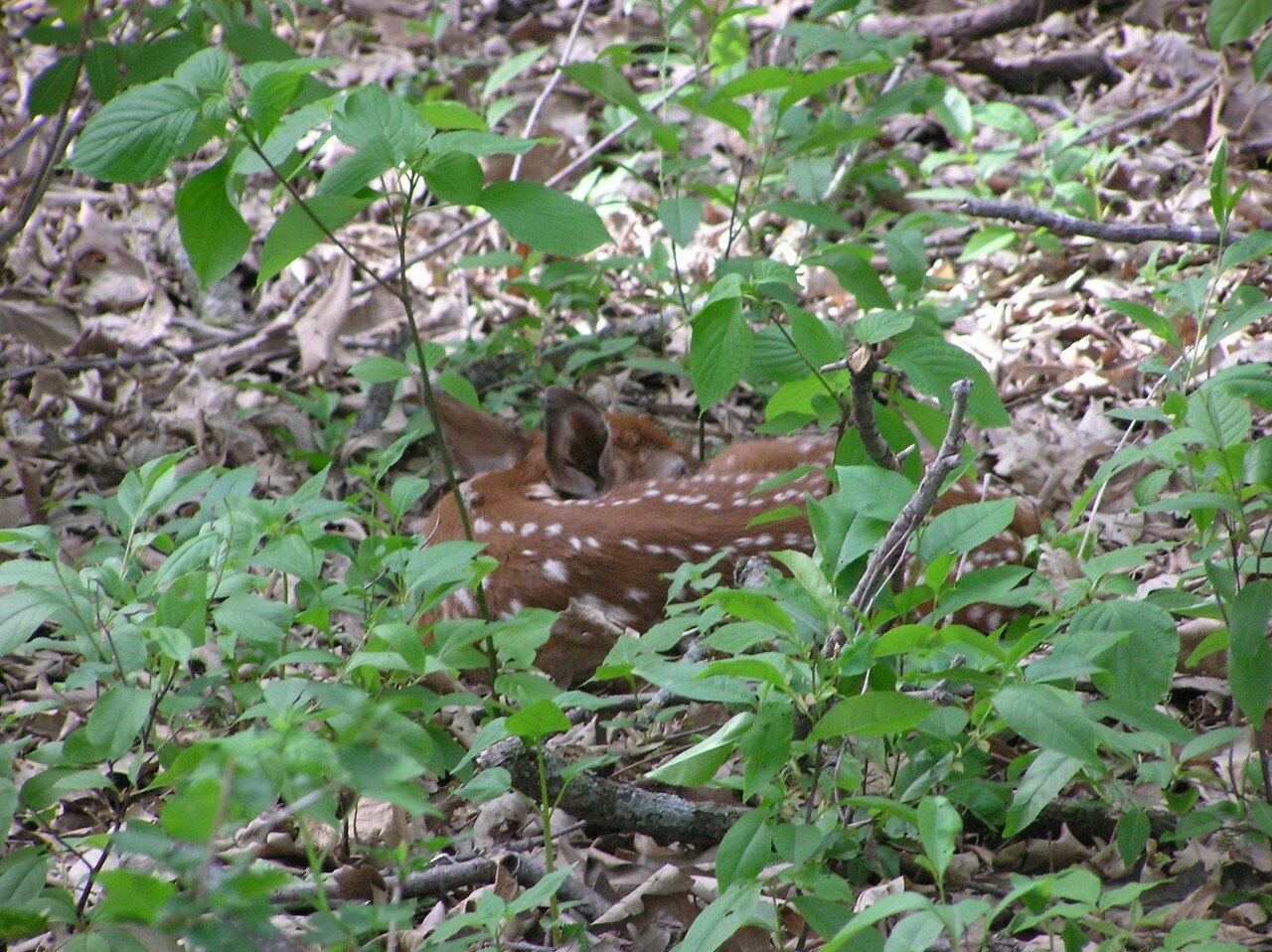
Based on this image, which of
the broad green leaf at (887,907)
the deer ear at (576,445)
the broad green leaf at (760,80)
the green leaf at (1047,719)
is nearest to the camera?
the broad green leaf at (887,907)

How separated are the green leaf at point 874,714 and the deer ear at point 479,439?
270cm

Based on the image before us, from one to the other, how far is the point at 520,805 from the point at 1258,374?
77.0 inches

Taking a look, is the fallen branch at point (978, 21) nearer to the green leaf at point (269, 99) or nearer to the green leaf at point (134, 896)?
the green leaf at point (269, 99)

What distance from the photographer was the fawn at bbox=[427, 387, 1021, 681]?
344 centimetres

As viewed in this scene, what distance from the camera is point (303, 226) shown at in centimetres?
256

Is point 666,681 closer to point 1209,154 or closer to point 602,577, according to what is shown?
point 602,577

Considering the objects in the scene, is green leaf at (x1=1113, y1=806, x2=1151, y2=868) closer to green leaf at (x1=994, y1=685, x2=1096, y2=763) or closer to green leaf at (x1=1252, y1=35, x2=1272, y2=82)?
green leaf at (x1=994, y1=685, x2=1096, y2=763)

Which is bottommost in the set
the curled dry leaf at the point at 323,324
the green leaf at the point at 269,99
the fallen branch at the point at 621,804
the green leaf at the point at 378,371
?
the fallen branch at the point at 621,804

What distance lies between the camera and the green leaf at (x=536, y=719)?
6.64 feet

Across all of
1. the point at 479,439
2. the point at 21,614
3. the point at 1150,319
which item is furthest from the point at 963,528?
the point at 479,439

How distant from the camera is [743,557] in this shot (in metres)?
3.39

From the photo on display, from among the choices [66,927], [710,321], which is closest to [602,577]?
[710,321]

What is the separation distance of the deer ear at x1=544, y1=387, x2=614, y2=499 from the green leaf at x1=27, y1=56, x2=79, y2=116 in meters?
1.76

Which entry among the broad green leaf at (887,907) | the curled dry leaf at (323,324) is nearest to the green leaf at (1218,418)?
the broad green leaf at (887,907)
